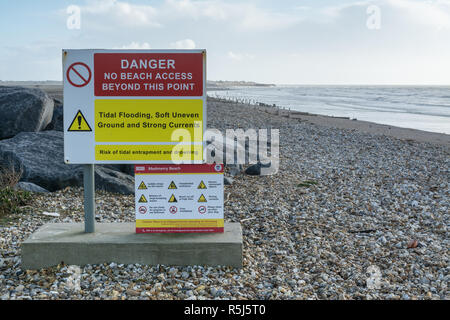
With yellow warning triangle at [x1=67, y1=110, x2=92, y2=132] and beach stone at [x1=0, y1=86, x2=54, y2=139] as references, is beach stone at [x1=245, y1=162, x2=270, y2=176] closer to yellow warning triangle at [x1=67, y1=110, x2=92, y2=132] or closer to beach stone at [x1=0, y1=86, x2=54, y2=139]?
beach stone at [x1=0, y1=86, x2=54, y2=139]

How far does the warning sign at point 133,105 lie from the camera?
5.05 m

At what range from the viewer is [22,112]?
11.3 m

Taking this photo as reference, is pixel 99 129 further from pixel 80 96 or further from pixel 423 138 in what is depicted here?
pixel 423 138

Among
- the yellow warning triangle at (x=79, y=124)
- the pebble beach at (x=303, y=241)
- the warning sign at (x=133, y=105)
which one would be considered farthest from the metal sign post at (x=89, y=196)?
the pebble beach at (x=303, y=241)

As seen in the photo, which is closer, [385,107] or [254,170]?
[254,170]

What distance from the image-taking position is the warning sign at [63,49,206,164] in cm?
505

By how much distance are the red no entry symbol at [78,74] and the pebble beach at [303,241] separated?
1.99m

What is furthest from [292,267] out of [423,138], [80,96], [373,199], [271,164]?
[423,138]

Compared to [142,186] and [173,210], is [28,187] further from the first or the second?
[173,210]

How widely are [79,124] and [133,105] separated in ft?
2.04

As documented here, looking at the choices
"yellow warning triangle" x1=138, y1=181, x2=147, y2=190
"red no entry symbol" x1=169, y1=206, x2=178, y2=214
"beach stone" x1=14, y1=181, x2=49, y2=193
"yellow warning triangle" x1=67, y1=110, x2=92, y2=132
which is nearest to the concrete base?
"red no entry symbol" x1=169, y1=206, x2=178, y2=214

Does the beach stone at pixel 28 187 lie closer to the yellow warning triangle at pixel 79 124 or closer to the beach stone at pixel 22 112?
the yellow warning triangle at pixel 79 124

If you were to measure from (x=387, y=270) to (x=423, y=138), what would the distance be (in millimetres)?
15409

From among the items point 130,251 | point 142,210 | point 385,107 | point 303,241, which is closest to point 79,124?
point 142,210
